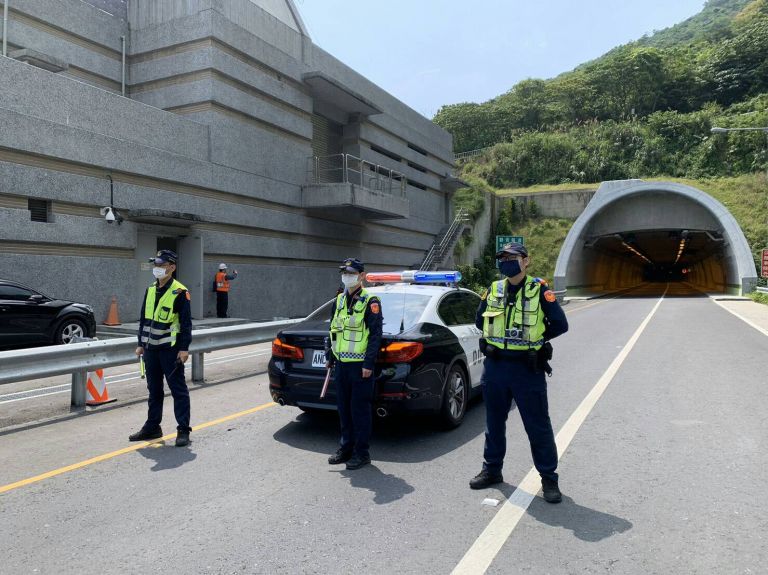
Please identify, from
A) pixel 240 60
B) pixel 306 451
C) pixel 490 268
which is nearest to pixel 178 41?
pixel 240 60

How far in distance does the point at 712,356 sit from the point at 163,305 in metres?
10.2

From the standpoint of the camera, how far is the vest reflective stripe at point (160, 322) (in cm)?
569

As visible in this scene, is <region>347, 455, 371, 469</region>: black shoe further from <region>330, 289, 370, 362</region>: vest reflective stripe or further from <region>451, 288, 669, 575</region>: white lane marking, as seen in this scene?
<region>451, 288, 669, 575</region>: white lane marking

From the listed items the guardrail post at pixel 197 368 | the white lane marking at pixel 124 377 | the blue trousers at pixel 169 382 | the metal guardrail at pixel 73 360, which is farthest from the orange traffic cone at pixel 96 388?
the blue trousers at pixel 169 382

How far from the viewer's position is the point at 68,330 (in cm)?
1136

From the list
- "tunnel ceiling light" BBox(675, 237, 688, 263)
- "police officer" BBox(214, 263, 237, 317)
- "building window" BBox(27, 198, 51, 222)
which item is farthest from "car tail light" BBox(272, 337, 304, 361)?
"tunnel ceiling light" BBox(675, 237, 688, 263)

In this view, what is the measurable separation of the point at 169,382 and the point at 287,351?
3.96ft

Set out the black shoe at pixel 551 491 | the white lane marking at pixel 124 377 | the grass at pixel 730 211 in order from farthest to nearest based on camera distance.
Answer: the grass at pixel 730 211 → the white lane marking at pixel 124 377 → the black shoe at pixel 551 491

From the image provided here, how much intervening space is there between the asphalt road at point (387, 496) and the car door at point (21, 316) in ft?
13.4

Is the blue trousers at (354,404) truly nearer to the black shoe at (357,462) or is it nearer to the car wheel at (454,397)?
the black shoe at (357,462)

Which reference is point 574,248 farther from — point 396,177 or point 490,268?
point 396,177

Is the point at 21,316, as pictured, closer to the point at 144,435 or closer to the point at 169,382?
the point at 144,435

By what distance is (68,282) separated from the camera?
14.2m

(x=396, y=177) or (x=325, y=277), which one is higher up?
(x=396, y=177)
